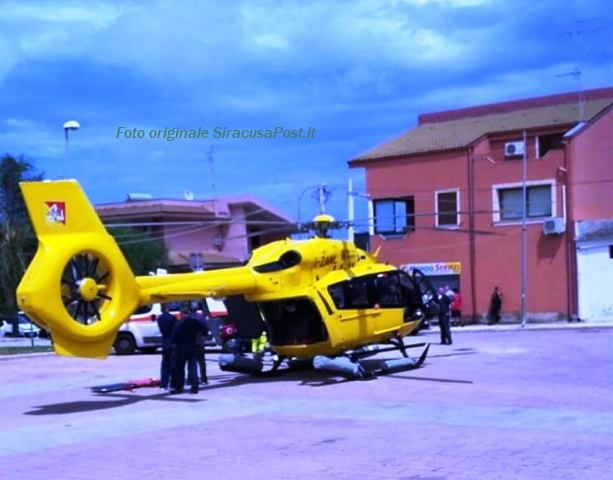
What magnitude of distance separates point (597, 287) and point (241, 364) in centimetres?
2320

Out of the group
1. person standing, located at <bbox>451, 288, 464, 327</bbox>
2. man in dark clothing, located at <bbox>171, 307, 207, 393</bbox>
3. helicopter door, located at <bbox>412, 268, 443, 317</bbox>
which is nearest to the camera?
man in dark clothing, located at <bbox>171, 307, 207, 393</bbox>

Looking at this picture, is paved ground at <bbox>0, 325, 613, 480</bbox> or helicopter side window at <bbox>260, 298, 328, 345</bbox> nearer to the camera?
paved ground at <bbox>0, 325, 613, 480</bbox>

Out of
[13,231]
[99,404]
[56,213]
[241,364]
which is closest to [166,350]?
[99,404]

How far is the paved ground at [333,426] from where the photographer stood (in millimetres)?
10039

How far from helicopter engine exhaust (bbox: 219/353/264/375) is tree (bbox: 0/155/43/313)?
21.7 m

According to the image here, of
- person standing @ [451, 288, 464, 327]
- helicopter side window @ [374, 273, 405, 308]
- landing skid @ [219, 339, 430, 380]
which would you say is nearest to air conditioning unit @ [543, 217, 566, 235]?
person standing @ [451, 288, 464, 327]

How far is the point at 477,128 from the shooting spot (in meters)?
45.9

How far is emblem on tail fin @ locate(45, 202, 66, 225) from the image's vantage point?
51.4 ft

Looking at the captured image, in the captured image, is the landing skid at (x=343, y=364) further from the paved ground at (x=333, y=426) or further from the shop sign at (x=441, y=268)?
the shop sign at (x=441, y=268)

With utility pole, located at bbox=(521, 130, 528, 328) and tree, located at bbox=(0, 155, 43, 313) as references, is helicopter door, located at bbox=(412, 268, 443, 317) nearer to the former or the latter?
utility pole, located at bbox=(521, 130, 528, 328)

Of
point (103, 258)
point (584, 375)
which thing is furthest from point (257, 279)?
point (584, 375)

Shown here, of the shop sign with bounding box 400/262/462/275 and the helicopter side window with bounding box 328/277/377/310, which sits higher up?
the shop sign with bounding box 400/262/462/275

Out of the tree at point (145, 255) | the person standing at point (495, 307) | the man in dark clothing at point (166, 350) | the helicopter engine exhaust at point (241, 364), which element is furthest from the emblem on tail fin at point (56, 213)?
the tree at point (145, 255)

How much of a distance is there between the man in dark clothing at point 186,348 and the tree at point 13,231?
24.4 m
